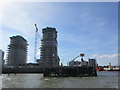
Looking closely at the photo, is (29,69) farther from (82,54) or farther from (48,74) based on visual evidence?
(48,74)

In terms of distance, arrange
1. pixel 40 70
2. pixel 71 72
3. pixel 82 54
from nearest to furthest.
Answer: pixel 71 72, pixel 82 54, pixel 40 70

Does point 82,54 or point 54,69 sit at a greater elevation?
point 82,54

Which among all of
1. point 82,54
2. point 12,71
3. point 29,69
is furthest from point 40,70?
point 82,54

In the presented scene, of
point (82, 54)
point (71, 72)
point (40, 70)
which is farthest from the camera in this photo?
point (40, 70)

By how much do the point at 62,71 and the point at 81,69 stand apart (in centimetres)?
991

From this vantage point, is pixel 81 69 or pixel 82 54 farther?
pixel 82 54

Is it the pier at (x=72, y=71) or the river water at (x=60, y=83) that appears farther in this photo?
the pier at (x=72, y=71)

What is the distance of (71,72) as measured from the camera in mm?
80000

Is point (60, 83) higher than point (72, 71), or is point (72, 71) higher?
point (72, 71)

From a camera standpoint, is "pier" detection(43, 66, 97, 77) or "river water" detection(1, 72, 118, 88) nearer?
"river water" detection(1, 72, 118, 88)

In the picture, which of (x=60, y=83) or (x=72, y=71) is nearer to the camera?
(x=60, y=83)

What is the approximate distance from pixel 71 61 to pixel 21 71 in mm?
57990

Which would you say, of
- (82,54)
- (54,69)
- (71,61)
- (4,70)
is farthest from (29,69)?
(54,69)

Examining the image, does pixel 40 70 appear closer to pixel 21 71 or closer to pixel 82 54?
pixel 21 71
